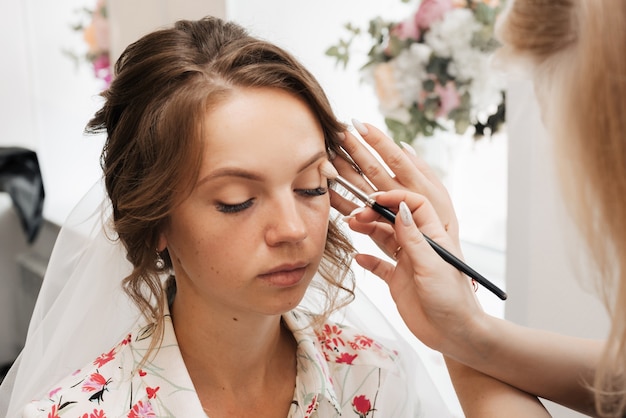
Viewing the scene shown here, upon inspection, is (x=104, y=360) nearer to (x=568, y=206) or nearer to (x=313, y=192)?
(x=313, y=192)

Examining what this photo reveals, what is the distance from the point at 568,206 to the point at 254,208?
348mm

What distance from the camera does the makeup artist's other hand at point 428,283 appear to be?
904 mm

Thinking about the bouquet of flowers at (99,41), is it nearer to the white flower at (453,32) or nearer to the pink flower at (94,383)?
the white flower at (453,32)

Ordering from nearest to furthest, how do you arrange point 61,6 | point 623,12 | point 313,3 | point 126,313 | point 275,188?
point 623,12
point 275,188
point 126,313
point 313,3
point 61,6

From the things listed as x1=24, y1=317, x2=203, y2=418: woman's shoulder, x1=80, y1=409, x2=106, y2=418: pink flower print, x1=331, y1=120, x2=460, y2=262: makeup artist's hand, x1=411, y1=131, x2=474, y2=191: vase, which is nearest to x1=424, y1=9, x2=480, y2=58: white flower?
x1=411, y1=131, x2=474, y2=191: vase

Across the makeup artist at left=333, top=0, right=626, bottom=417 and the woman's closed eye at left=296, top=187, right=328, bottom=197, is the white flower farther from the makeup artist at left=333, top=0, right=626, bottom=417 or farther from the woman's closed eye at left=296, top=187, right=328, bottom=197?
the woman's closed eye at left=296, top=187, right=328, bottom=197

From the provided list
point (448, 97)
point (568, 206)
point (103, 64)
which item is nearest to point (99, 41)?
point (103, 64)

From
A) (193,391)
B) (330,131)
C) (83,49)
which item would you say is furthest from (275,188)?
(83,49)

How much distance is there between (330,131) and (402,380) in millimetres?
365

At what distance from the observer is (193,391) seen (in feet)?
2.99

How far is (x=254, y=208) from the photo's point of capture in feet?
2.84

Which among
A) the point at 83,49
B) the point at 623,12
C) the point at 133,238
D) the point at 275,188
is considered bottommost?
the point at 83,49

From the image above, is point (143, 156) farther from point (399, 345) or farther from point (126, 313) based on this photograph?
point (399, 345)

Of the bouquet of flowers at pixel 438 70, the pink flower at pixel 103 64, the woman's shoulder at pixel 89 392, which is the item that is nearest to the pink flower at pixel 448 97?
the bouquet of flowers at pixel 438 70
